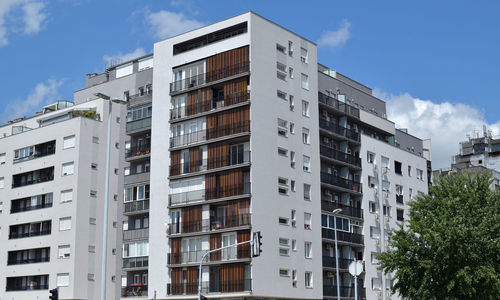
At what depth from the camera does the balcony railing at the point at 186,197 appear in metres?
64.2

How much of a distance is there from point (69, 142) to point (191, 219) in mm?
16075

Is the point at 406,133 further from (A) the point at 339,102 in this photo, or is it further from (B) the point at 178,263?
(B) the point at 178,263

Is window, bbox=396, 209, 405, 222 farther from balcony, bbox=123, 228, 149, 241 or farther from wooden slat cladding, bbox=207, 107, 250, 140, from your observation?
balcony, bbox=123, 228, 149, 241

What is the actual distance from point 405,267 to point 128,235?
2728 centimetres

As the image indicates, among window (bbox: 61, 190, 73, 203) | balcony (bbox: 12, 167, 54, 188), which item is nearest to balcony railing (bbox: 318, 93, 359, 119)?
window (bbox: 61, 190, 73, 203)

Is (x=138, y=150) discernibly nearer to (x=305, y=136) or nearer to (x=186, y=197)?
(x=186, y=197)

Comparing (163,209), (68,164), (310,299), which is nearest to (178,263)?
(163,209)

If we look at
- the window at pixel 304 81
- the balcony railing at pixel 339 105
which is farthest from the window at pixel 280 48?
the balcony railing at pixel 339 105

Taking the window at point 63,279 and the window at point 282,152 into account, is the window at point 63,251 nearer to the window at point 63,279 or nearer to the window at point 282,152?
the window at point 63,279

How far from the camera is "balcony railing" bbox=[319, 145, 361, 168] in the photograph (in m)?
69.7

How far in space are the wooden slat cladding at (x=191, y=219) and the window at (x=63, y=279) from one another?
1301 cm

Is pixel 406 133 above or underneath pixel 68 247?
above

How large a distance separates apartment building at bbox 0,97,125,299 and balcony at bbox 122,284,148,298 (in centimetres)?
278

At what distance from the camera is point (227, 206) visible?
62.4 meters
